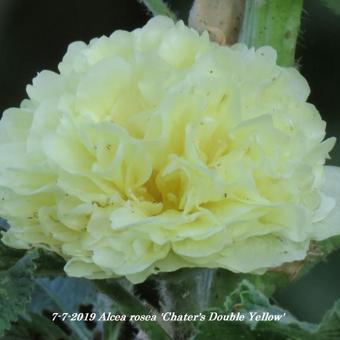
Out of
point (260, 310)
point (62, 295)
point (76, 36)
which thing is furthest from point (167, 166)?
point (76, 36)

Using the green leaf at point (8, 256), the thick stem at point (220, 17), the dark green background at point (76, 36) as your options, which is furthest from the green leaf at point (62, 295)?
the dark green background at point (76, 36)

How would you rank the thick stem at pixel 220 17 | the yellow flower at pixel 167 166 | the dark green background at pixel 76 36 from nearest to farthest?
the yellow flower at pixel 167 166
the thick stem at pixel 220 17
the dark green background at pixel 76 36

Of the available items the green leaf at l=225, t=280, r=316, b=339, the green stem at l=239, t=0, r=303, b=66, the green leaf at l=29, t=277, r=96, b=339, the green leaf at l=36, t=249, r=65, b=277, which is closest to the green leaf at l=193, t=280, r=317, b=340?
the green leaf at l=225, t=280, r=316, b=339

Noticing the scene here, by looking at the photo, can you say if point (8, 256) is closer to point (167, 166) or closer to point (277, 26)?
point (167, 166)

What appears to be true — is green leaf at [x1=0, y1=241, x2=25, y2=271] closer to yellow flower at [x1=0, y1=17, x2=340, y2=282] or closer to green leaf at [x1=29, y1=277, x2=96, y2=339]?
yellow flower at [x1=0, y1=17, x2=340, y2=282]

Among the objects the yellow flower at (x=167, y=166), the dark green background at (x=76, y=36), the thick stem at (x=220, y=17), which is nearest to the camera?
the yellow flower at (x=167, y=166)

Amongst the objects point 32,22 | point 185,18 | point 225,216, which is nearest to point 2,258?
point 225,216

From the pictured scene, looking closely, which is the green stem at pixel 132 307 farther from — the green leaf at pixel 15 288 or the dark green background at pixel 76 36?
the dark green background at pixel 76 36
